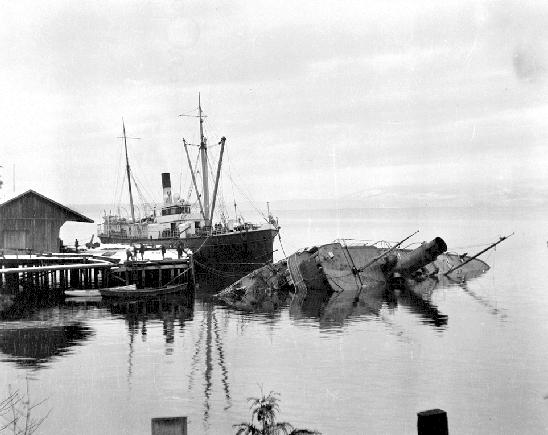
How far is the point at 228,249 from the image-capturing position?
248ft

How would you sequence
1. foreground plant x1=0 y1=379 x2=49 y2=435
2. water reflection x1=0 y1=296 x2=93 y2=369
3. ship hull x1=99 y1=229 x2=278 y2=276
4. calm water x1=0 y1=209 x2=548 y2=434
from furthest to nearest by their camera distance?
ship hull x1=99 y1=229 x2=278 y2=276, water reflection x1=0 y1=296 x2=93 y2=369, calm water x1=0 y1=209 x2=548 y2=434, foreground plant x1=0 y1=379 x2=49 y2=435

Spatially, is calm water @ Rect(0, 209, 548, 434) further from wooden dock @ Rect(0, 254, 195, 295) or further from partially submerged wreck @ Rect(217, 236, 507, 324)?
wooden dock @ Rect(0, 254, 195, 295)

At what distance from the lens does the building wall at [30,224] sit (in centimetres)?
5500

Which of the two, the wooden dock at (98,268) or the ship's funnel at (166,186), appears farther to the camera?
the ship's funnel at (166,186)

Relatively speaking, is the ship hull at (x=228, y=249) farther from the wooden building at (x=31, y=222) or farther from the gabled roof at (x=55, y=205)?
the wooden building at (x=31, y=222)

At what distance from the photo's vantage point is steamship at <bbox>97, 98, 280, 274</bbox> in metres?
74.6

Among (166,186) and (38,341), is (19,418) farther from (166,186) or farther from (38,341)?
(166,186)

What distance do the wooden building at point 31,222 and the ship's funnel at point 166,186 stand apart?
27704 millimetres

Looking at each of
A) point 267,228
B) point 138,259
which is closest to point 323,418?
point 138,259

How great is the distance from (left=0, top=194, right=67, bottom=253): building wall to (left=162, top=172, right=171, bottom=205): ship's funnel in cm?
2793

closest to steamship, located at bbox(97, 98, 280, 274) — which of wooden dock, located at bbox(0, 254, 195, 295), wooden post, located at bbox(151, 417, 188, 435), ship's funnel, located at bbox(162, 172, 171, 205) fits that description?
ship's funnel, located at bbox(162, 172, 171, 205)

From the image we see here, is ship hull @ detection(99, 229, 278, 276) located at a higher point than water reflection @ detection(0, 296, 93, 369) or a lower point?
higher

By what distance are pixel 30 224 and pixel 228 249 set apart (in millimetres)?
24824

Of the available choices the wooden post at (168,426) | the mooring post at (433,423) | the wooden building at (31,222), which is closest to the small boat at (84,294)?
the wooden building at (31,222)
